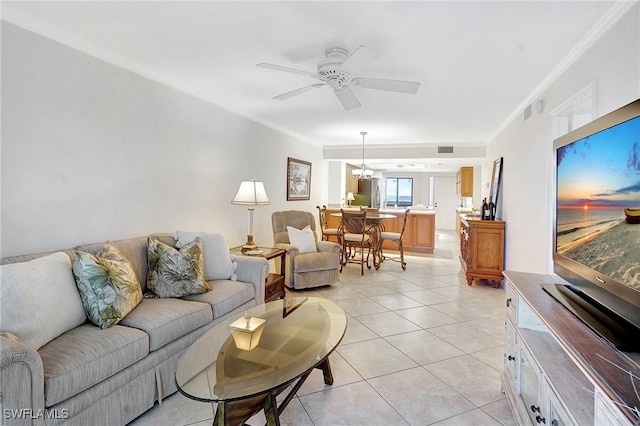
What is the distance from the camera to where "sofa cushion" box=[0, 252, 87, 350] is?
1.50m

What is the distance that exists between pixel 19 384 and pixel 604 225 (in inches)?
94.9

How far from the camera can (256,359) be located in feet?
5.48

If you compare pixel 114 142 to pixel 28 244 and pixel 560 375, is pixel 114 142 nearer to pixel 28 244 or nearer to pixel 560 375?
pixel 28 244

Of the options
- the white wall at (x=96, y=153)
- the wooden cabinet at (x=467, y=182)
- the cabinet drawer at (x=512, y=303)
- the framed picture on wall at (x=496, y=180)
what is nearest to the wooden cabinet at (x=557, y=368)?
the cabinet drawer at (x=512, y=303)

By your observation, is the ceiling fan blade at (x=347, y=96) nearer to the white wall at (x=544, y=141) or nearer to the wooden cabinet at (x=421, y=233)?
the white wall at (x=544, y=141)

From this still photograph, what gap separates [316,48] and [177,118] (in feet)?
5.50

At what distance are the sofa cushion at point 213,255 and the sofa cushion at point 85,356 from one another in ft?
3.28

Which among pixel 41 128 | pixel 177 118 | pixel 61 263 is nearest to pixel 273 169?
pixel 177 118

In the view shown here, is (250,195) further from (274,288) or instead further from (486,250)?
(486,250)

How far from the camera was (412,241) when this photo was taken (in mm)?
7465

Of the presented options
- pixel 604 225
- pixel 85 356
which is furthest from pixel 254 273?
pixel 604 225

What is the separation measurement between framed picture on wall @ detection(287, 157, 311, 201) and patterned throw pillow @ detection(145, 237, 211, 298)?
3.31 metres


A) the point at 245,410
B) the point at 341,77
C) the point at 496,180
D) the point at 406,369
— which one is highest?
the point at 341,77

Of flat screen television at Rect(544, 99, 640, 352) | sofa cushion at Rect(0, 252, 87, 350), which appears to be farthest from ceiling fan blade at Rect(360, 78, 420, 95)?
sofa cushion at Rect(0, 252, 87, 350)
